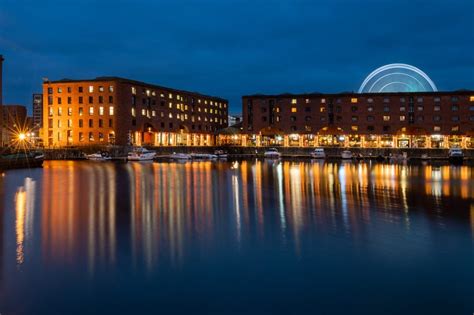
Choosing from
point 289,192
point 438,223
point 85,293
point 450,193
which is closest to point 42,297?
point 85,293

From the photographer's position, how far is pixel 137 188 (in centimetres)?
3597

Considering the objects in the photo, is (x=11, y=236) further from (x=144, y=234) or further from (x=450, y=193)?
(x=450, y=193)

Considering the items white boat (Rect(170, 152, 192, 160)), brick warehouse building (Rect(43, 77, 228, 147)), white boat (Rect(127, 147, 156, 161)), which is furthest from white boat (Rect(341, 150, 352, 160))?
brick warehouse building (Rect(43, 77, 228, 147))

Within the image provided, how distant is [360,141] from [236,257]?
324 feet

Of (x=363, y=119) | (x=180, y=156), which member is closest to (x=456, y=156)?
(x=363, y=119)

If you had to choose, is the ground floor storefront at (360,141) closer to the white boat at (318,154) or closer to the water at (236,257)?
the white boat at (318,154)

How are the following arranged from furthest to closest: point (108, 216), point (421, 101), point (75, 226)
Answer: point (421, 101) → point (108, 216) → point (75, 226)

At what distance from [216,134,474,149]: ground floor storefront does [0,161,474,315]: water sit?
82.3 m

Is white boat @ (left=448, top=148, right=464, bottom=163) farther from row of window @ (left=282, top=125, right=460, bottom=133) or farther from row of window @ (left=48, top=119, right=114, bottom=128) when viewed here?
row of window @ (left=48, top=119, right=114, bottom=128)

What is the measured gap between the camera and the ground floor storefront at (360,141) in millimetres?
102500

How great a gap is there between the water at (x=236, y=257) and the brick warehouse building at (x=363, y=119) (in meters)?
81.1

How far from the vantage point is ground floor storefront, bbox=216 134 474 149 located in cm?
10250

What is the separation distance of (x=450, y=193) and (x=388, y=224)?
51.3ft

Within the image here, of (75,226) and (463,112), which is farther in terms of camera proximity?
(463,112)
